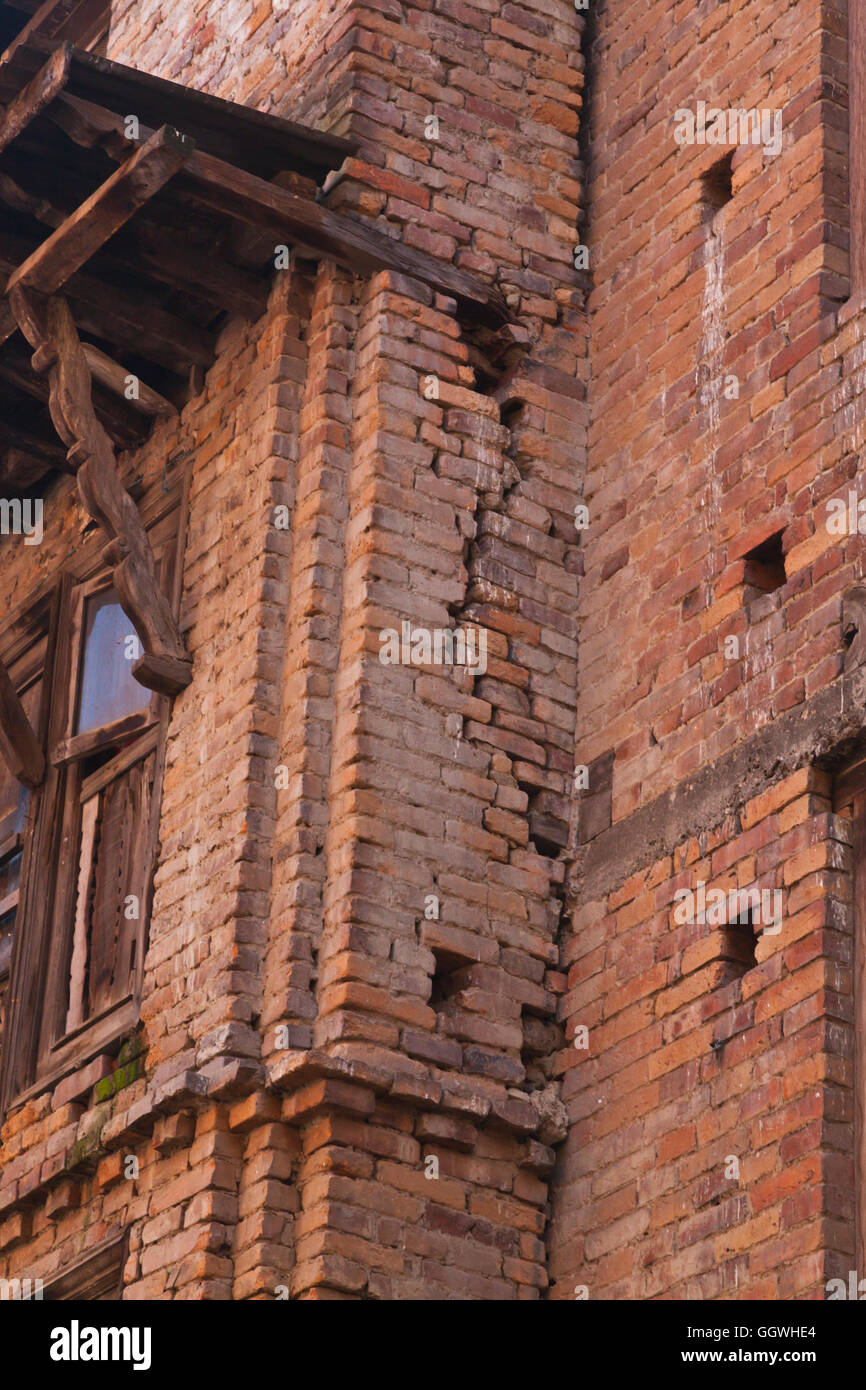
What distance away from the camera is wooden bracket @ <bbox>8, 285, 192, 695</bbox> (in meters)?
8.55

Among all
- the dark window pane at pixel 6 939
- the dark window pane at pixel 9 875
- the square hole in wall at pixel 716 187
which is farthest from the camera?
the dark window pane at pixel 9 875

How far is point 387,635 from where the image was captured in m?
8.05

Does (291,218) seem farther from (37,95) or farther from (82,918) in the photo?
(82,918)

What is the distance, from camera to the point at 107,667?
9578 millimetres

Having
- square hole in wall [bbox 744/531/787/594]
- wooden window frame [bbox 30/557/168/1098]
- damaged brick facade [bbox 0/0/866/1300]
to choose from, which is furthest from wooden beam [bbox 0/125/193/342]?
square hole in wall [bbox 744/531/787/594]

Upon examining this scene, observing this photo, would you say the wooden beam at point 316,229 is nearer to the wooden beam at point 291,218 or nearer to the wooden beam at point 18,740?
the wooden beam at point 291,218

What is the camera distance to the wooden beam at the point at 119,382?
9352 mm

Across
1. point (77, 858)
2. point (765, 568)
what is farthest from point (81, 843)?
point (765, 568)

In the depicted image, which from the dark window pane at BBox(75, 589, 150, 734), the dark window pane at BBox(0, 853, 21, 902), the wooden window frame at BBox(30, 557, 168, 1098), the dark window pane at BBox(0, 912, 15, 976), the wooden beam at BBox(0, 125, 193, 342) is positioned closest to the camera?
the wooden beam at BBox(0, 125, 193, 342)

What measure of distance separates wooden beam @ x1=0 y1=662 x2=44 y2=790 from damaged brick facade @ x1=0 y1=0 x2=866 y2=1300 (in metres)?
0.98

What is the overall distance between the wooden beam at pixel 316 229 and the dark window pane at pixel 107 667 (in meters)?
1.83

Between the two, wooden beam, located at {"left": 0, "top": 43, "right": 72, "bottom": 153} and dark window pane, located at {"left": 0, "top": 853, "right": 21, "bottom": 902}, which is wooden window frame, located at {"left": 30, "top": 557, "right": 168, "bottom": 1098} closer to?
dark window pane, located at {"left": 0, "top": 853, "right": 21, "bottom": 902}

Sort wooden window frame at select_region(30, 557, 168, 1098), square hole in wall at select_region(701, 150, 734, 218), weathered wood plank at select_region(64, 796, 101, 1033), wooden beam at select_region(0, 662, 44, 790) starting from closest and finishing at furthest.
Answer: wooden window frame at select_region(30, 557, 168, 1098) < square hole in wall at select_region(701, 150, 734, 218) < weathered wood plank at select_region(64, 796, 101, 1033) < wooden beam at select_region(0, 662, 44, 790)

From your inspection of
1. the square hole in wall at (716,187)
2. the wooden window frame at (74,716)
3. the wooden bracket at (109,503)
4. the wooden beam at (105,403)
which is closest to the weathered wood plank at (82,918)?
the wooden window frame at (74,716)
